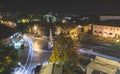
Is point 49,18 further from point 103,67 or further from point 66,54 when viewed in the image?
point 103,67

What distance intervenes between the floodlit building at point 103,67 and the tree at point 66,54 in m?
0.53

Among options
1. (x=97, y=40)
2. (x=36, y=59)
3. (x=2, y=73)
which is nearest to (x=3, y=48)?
(x=2, y=73)

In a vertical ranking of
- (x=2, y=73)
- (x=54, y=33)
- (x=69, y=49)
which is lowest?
(x=54, y=33)

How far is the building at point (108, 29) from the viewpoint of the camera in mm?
15958

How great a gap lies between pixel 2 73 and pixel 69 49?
70.0 inches

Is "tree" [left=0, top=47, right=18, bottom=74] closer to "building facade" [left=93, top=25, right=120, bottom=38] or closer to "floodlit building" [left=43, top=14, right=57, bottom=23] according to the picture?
"building facade" [left=93, top=25, right=120, bottom=38]

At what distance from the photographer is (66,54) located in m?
6.32

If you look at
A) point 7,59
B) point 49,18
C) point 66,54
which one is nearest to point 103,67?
point 66,54

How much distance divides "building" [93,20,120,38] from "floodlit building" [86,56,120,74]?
1023cm

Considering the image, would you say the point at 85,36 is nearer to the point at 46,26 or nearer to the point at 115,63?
the point at 46,26

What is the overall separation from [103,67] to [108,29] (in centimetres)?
1103

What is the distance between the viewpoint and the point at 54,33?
18.7 m

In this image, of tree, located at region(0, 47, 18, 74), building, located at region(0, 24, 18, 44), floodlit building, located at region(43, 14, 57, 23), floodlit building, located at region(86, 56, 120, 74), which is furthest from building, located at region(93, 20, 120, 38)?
tree, located at region(0, 47, 18, 74)

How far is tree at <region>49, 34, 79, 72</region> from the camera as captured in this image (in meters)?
6.27
